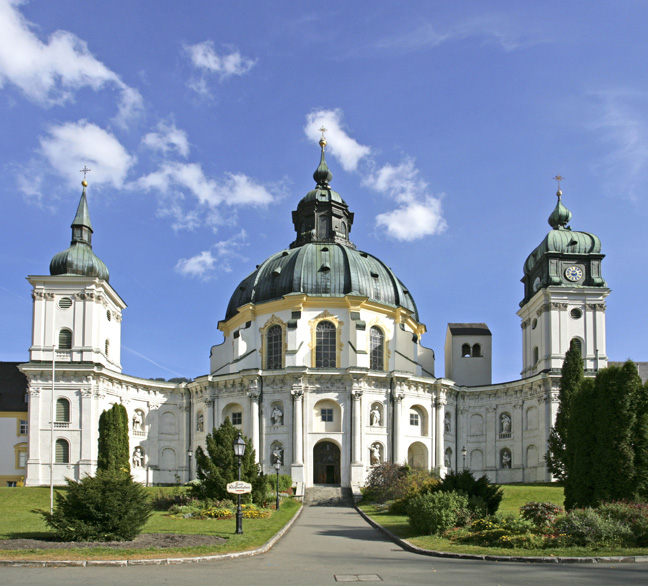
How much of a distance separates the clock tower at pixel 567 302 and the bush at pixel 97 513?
4611 centimetres

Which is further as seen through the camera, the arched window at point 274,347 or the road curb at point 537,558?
the arched window at point 274,347

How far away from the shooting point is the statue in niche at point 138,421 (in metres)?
66.8

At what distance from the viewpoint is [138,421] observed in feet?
220

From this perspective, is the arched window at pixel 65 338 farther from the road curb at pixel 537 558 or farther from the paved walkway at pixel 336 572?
the road curb at pixel 537 558

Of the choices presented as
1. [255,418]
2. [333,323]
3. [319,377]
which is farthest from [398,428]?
[255,418]

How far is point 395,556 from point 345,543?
4.52 m

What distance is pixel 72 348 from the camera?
62562 mm

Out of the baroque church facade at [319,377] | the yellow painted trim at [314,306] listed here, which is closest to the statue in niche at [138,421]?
the baroque church facade at [319,377]

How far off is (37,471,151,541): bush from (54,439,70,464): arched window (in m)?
37.8

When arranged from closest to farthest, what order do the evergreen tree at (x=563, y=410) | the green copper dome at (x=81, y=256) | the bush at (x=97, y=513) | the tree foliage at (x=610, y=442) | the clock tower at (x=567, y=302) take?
1. the bush at (x=97, y=513)
2. the tree foliage at (x=610, y=442)
3. the evergreen tree at (x=563, y=410)
4. the green copper dome at (x=81, y=256)
5. the clock tower at (x=567, y=302)

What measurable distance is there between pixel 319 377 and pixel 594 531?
132 feet

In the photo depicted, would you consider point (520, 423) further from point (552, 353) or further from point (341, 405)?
point (341, 405)

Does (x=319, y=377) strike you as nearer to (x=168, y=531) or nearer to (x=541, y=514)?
(x=168, y=531)

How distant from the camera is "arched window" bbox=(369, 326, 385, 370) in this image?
219ft
